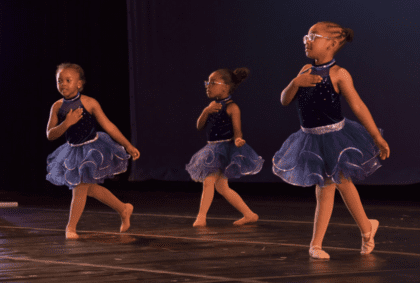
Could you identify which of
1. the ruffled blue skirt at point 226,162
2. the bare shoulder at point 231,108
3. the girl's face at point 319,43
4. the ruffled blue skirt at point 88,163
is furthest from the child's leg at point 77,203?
the girl's face at point 319,43

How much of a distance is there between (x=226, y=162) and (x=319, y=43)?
5.38ft

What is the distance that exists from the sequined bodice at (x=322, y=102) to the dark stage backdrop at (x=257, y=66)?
3091 mm

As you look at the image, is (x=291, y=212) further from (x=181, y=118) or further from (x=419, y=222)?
(x=181, y=118)

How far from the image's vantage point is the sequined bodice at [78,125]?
393cm

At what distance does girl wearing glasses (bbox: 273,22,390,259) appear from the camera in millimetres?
2973

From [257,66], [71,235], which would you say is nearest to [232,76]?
[71,235]

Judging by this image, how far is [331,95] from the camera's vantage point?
3.02m

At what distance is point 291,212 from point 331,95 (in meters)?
2.30

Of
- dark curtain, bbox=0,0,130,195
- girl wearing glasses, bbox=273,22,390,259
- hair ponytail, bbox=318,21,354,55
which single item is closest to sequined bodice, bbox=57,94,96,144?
girl wearing glasses, bbox=273,22,390,259

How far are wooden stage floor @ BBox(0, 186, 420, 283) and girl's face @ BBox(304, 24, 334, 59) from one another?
909 mm

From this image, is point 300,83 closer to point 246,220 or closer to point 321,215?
point 321,215

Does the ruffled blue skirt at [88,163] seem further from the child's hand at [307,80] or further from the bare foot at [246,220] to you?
the child's hand at [307,80]

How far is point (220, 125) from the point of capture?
4613 millimetres

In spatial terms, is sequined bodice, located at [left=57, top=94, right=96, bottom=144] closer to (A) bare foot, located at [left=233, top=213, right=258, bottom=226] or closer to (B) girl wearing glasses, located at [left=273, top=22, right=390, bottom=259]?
(A) bare foot, located at [left=233, top=213, right=258, bottom=226]
